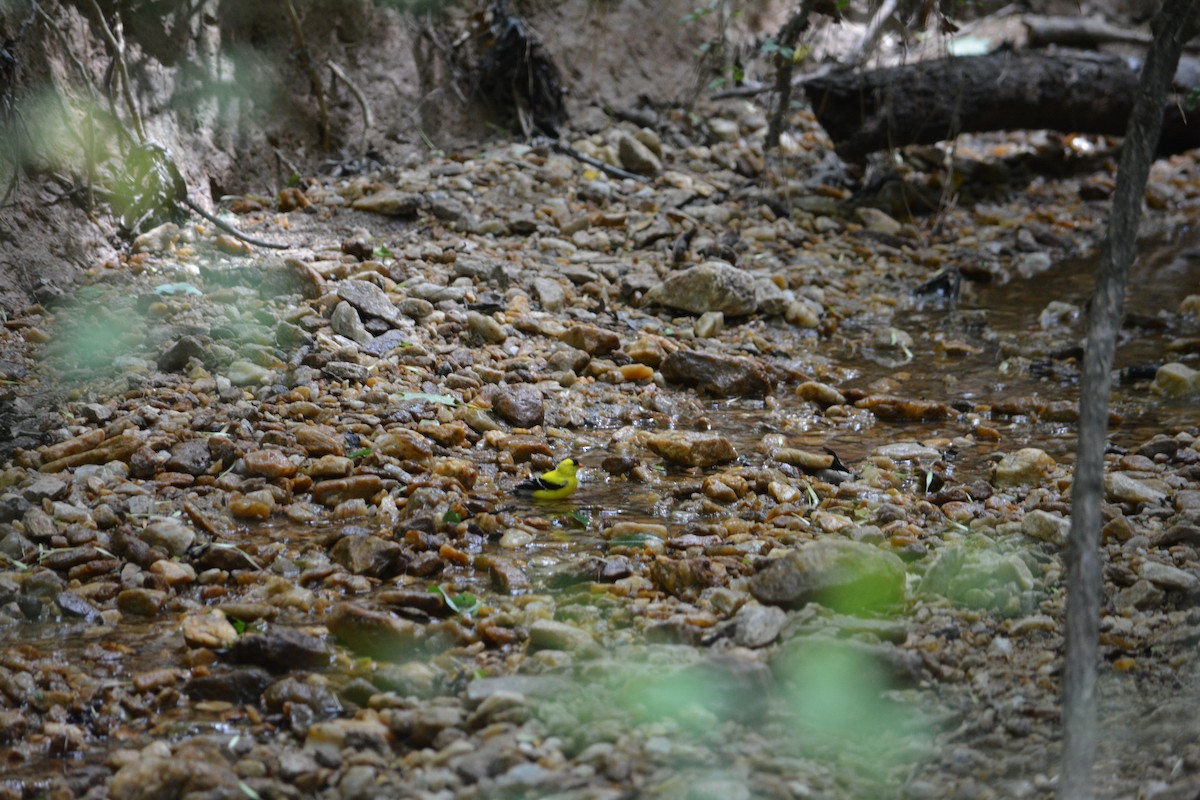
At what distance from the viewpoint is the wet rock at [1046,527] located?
2.66 m

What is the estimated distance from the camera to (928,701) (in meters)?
2.01

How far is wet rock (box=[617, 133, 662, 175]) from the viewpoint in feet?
21.7

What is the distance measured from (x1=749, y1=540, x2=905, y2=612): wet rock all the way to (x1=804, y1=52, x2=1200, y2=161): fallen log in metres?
4.58

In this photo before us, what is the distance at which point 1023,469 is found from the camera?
3293mm

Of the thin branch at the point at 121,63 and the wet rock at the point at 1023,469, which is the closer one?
the wet rock at the point at 1023,469

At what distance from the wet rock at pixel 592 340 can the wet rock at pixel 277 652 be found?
7.58 ft

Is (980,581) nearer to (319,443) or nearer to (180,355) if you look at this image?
(319,443)

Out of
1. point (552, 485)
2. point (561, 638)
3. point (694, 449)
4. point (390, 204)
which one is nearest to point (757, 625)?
point (561, 638)

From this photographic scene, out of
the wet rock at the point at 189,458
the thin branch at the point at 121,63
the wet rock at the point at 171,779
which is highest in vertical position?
the thin branch at the point at 121,63

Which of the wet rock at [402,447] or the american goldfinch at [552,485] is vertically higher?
the wet rock at [402,447]

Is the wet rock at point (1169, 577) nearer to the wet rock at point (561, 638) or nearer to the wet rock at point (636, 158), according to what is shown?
the wet rock at point (561, 638)

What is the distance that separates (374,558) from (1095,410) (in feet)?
5.40

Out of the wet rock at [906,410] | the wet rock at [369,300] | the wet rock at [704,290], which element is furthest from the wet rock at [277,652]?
the wet rock at [704,290]

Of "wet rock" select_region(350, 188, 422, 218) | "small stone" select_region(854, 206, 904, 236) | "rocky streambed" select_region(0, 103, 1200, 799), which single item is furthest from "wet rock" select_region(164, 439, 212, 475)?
"small stone" select_region(854, 206, 904, 236)
